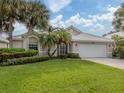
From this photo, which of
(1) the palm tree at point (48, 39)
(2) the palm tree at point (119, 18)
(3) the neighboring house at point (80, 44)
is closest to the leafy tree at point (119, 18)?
(2) the palm tree at point (119, 18)

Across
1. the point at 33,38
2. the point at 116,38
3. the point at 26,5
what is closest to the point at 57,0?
the point at 26,5

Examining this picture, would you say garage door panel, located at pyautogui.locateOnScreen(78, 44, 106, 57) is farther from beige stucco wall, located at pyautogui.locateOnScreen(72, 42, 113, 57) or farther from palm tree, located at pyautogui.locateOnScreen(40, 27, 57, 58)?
palm tree, located at pyautogui.locateOnScreen(40, 27, 57, 58)

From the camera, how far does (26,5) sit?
2686 centimetres

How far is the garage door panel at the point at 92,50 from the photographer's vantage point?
30.9m

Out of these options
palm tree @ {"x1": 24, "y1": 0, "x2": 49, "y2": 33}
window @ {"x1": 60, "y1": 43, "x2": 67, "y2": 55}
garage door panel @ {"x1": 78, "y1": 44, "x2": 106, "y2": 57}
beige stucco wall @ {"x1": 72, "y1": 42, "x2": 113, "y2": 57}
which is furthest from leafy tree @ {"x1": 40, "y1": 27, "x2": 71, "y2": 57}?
garage door panel @ {"x1": 78, "y1": 44, "x2": 106, "y2": 57}

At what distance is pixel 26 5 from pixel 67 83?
19.0 metres

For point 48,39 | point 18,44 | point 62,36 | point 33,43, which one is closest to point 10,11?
point 18,44

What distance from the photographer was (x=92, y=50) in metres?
31.6

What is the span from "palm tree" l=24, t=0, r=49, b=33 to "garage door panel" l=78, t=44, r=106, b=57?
670 cm

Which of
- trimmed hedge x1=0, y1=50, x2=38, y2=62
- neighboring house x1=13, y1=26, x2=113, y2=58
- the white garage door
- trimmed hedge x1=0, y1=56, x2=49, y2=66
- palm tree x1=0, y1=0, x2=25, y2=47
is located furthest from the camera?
the white garage door

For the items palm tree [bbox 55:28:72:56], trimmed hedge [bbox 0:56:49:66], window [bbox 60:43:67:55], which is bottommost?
trimmed hedge [bbox 0:56:49:66]

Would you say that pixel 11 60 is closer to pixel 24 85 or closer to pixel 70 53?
pixel 24 85

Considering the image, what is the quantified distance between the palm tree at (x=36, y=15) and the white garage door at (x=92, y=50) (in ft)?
21.4

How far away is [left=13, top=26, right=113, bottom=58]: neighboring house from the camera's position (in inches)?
1104
